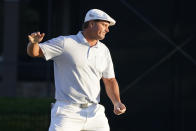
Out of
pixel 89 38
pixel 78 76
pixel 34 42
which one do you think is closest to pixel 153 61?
pixel 89 38

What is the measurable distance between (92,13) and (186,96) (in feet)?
9.48

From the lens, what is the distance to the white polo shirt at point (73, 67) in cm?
507

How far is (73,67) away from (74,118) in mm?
396

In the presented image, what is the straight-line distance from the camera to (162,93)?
775 cm

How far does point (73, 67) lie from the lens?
5086 millimetres

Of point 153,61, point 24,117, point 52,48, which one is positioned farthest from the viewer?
point 24,117

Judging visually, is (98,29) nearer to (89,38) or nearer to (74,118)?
(89,38)

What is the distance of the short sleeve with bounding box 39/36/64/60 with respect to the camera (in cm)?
502

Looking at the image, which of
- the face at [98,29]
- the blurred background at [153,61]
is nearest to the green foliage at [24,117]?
the blurred background at [153,61]

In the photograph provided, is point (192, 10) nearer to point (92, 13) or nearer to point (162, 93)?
point (162, 93)

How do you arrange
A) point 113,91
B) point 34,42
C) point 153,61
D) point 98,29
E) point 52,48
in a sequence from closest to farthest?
point 34,42 → point 52,48 → point 98,29 → point 113,91 → point 153,61

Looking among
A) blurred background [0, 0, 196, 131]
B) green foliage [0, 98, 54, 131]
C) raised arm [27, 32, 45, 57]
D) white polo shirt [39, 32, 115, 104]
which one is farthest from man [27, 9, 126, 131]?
green foliage [0, 98, 54, 131]

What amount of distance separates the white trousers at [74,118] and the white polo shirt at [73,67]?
0.06m

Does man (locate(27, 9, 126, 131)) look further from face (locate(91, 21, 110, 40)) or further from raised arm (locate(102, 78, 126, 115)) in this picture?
raised arm (locate(102, 78, 126, 115))
